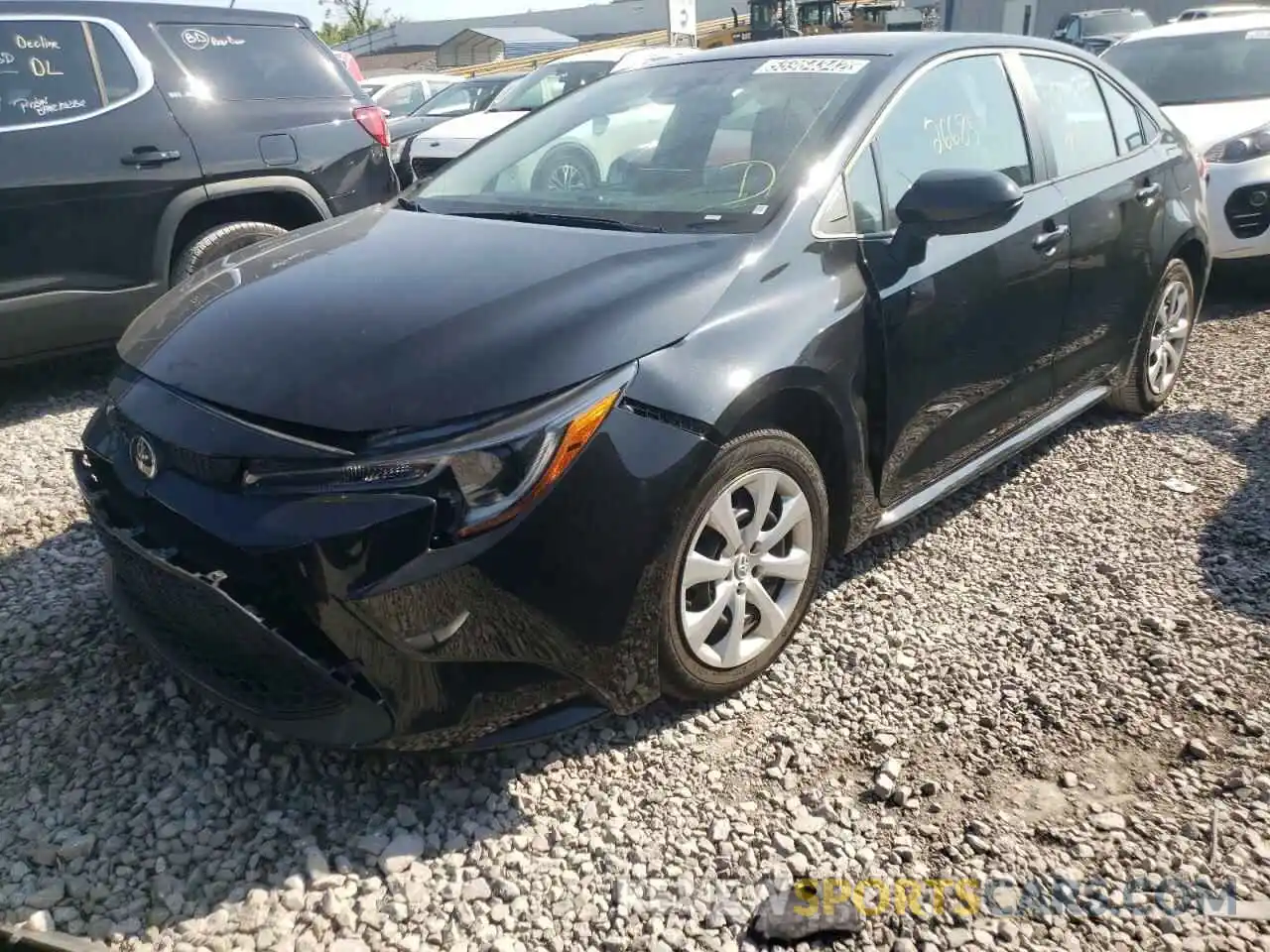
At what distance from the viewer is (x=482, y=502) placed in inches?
82.9

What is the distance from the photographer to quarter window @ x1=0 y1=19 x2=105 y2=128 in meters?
4.59

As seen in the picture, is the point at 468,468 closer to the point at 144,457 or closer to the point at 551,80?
the point at 144,457

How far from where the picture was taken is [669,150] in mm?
3254

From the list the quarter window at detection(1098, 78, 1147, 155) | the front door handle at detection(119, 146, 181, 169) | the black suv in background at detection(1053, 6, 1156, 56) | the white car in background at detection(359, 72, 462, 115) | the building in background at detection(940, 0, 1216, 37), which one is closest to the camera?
the quarter window at detection(1098, 78, 1147, 155)

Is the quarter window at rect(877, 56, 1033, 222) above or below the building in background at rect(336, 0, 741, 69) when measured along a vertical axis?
above

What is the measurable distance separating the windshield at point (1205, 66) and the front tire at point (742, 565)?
6060mm

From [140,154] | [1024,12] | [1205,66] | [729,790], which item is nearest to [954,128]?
[729,790]

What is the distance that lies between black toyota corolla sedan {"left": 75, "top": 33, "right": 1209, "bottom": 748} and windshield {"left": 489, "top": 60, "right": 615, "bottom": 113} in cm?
899

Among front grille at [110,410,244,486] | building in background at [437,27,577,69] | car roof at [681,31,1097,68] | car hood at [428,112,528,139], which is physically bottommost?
building in background at [437,27,577,69]

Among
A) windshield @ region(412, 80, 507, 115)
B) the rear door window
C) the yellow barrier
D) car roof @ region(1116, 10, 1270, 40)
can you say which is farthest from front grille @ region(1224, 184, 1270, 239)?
the yellow barrier

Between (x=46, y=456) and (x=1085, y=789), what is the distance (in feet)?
13.3

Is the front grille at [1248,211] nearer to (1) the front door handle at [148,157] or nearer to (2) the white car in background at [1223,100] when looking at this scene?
(2) the white car in background at [1223,100]

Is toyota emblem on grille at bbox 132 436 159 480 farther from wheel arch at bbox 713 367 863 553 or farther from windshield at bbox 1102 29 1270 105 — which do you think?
windshield at bbox 1102 29 1270 105

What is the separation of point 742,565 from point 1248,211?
520 centimetres
